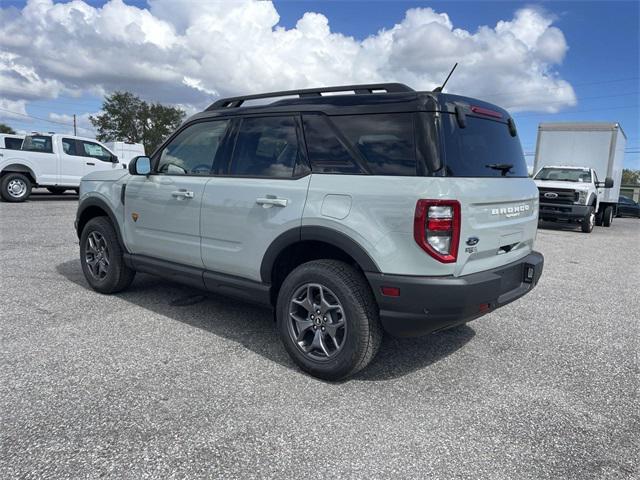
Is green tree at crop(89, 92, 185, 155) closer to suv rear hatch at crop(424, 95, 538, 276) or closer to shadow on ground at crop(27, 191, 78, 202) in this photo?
shadow on ground at crop(27, 191, 78, 202)

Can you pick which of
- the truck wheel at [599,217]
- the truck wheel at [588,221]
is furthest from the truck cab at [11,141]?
the truck wheel at [599,217]

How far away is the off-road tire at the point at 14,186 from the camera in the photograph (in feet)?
44.8

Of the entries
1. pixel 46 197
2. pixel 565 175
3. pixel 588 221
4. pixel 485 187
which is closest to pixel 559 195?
pixel 588 221

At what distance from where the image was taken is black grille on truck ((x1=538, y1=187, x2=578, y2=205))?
1320 cm

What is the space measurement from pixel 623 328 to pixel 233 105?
428 cm

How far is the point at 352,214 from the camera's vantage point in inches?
117

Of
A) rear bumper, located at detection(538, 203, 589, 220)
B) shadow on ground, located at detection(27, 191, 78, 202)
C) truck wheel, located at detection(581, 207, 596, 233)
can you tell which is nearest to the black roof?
rear bumper, located at detection(538, 203, 589, 220)

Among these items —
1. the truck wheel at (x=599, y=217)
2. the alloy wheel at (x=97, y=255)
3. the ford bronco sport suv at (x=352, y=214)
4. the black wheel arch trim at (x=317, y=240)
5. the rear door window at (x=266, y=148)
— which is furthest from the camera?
the truck wheel at (x=599, y=217)

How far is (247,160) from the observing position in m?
3.70

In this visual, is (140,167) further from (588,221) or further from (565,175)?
(565,175)

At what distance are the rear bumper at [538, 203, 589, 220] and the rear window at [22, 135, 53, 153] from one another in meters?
14.6

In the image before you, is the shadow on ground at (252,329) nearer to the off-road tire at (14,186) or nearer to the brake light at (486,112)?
the brake light at (486,112)

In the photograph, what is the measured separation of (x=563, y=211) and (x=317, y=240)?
12271 mm

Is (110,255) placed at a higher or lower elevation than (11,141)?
lower
